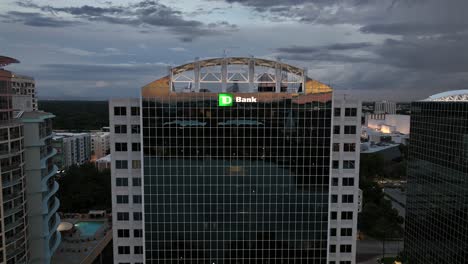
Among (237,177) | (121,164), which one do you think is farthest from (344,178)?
(121,164)

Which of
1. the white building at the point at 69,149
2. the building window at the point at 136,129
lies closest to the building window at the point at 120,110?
the building window at the point at 136,129

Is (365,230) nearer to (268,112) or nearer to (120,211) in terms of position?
(268,112)

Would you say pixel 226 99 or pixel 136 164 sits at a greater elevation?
pixel 226 99

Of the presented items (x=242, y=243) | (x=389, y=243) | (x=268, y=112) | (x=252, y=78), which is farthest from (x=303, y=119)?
(x=389, y=243)

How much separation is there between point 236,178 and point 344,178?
712 inches

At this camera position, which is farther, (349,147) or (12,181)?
(349,147)

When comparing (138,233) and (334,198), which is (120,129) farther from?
(334,198)

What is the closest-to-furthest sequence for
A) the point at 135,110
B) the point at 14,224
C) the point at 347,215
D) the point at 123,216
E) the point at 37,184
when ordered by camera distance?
the point at 14,224 < the point at 135,110 < the point at 123,216 < the point at 347,215 < the point at 37,184

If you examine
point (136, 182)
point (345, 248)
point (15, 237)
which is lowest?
point (345, 248)

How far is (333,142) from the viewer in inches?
2336

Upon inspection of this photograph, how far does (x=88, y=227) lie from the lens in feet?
351

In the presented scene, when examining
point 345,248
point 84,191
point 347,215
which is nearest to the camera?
point 347,215

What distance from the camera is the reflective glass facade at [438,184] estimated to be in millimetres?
68812

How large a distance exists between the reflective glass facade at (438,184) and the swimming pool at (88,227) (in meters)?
84.4
